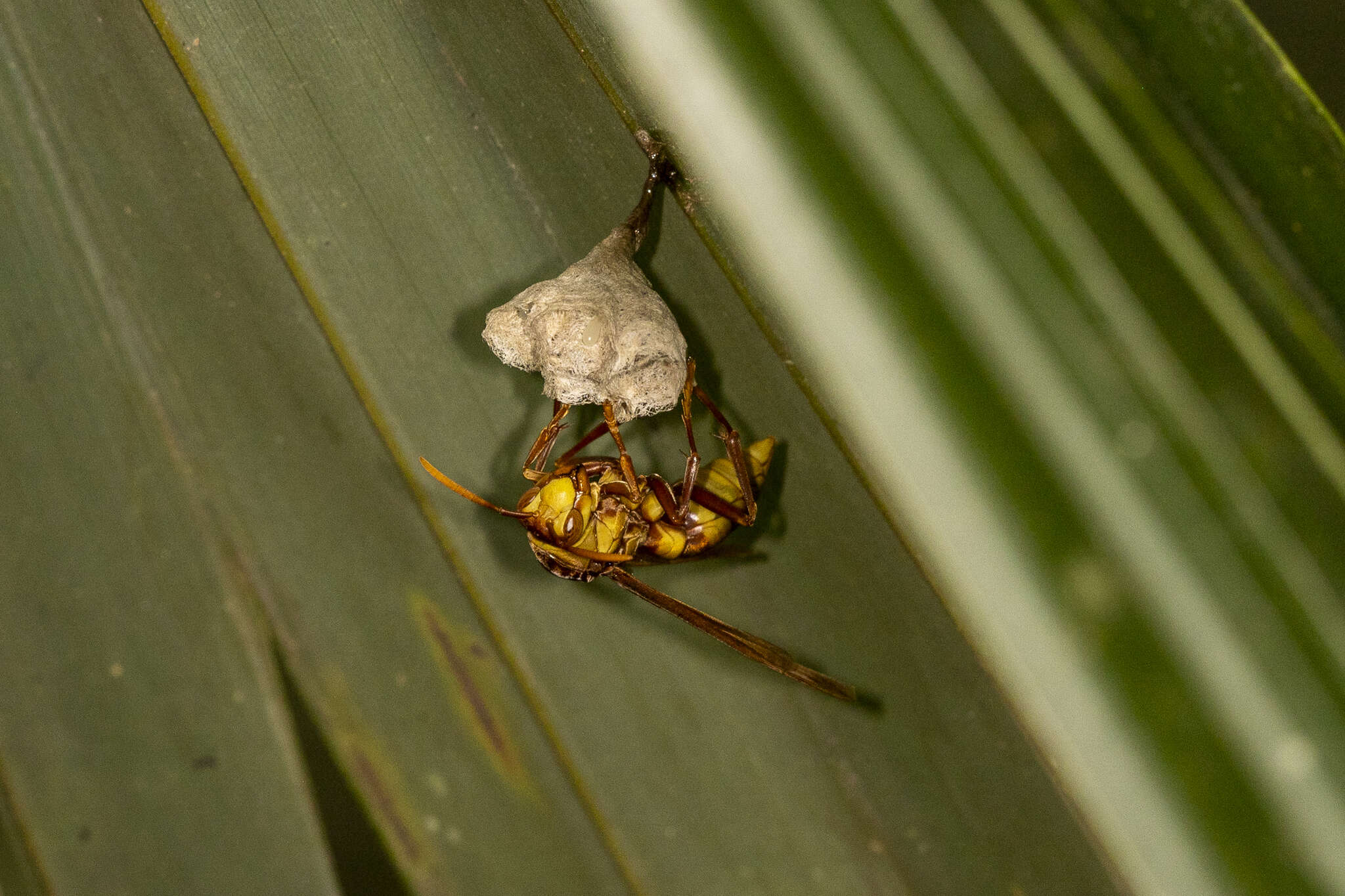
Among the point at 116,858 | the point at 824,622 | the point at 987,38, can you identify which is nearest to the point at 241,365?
the point at 116,858

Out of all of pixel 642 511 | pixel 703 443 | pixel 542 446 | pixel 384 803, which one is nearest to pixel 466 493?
pixel 542 446

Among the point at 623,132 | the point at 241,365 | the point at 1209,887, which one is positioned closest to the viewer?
the point at 1209,887

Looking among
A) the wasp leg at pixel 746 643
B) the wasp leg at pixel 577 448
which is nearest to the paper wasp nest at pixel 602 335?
the wasp leg at pixel 577 448

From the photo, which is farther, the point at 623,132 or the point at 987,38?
the point at 623,132

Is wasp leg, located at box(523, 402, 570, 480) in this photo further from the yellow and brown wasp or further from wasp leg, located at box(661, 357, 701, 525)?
wasp leg, located at box(661, 357, 701, 525)

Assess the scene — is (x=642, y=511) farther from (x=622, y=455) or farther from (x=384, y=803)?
(x=384, y=803)

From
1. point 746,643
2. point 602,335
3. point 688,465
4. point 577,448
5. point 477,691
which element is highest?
point 602,335

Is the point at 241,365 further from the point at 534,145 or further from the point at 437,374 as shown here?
the point at 534,145
